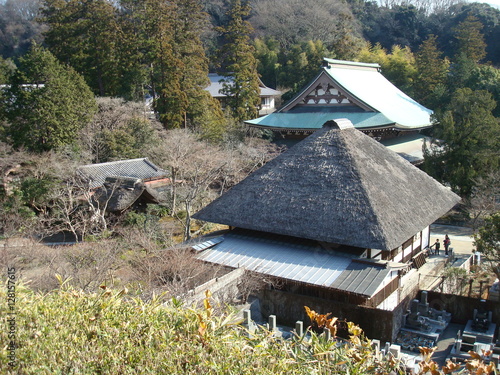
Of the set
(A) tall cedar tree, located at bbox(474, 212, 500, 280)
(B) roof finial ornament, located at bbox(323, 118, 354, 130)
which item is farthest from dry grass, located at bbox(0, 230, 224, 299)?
(A) tall cedar tree, located at bbox(474, 212, 500, 280)

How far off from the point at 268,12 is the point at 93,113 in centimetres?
3756

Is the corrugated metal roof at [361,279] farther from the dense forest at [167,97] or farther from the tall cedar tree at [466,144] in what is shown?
the tall cedar tree at [466,144]

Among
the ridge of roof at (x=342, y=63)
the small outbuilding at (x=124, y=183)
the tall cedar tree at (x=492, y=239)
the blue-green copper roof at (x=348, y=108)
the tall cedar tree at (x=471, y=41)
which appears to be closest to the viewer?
the tall cedar tree at (x=492, y=239)

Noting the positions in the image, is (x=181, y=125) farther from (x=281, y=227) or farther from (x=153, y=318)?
(x=153, y=318)

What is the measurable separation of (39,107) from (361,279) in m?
15.1

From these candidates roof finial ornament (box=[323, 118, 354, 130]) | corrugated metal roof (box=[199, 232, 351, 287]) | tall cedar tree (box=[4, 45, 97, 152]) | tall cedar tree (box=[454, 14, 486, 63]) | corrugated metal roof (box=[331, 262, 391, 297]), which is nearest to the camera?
corrugated metal roof (box=[331, 262, 391, 297])

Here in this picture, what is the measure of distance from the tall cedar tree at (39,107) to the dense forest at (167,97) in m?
0.05

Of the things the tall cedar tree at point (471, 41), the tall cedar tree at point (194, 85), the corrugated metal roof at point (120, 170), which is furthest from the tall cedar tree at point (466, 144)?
the tall cedar tree at point (471, 41)

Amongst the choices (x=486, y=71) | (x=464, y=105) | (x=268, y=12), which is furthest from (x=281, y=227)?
(x=268, y=12)

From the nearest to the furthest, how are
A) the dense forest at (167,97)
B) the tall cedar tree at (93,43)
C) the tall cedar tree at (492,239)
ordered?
the tall cedar tree at (492,239) < the dense forest at (167,97) < the tall cedar tree at (93,43)

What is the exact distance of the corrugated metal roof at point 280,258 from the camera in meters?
9.30

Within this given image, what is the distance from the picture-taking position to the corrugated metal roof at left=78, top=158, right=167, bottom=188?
1679 cm

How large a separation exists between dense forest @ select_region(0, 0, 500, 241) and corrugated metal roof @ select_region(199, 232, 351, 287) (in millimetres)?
4165

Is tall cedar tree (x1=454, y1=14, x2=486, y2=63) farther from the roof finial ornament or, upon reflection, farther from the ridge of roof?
the roof finial ornament
